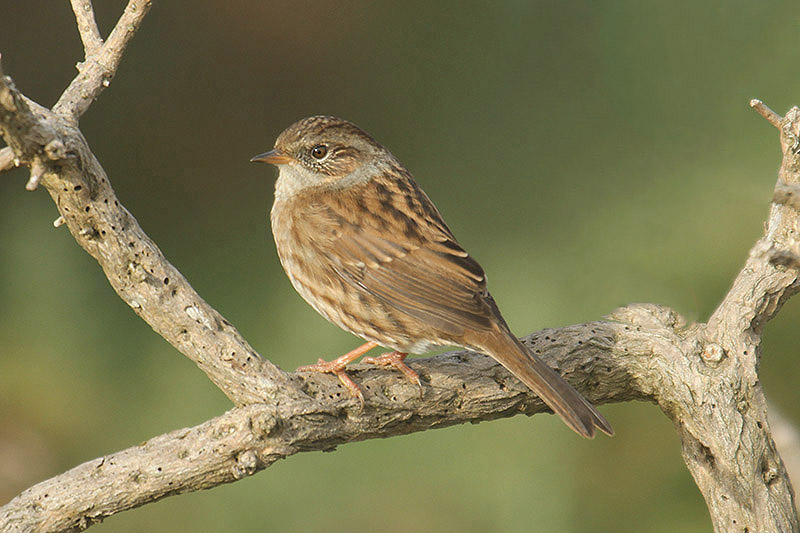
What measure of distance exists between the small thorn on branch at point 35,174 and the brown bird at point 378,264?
0.81 m

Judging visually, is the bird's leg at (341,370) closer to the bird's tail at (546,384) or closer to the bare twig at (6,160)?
the bird's tail at (546,384)

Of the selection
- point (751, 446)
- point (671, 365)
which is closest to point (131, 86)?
point (671, 365)

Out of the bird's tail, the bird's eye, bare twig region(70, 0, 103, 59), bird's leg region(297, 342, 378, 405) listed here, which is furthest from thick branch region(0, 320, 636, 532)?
bare twig region(70, 0, 103, 59)

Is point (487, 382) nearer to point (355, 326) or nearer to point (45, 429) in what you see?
point (355, 326)

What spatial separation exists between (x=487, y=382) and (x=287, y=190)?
79cm

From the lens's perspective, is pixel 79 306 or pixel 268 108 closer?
pixel 79 306

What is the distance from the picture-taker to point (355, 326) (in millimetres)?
2402

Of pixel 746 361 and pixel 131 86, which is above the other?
pixel 131 86

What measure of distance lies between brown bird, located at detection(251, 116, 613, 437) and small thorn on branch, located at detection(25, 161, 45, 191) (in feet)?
2.64

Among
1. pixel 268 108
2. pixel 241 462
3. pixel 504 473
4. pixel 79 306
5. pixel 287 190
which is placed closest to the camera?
pixel 241 462

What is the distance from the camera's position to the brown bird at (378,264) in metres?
2.23

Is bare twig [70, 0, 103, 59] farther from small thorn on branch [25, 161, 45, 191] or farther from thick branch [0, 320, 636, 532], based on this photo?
thick branch [0, 320, 636, 532]

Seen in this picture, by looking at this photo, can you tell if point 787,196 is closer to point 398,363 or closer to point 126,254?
point 398,363

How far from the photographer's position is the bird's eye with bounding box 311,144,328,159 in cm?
261
